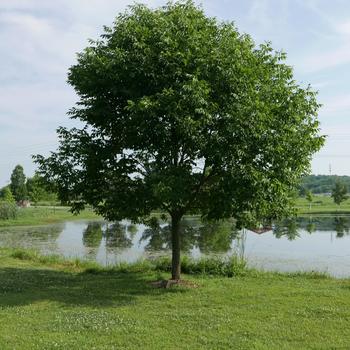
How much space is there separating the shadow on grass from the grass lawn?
0.02m

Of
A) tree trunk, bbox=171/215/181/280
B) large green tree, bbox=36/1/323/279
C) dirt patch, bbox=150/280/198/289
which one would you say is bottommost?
dirt patch, bbox=150/280/198/289

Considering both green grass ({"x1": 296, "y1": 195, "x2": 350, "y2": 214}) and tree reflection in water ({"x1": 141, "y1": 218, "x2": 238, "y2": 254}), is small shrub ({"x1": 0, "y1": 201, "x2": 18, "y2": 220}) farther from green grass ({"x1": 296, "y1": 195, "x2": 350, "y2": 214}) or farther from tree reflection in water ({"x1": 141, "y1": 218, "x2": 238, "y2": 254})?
green grass ({"x1": 296, "y1": 195, "x2": 350, "y2": 214})

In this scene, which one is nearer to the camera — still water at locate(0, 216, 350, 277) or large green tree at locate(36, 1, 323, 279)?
large green tree at locate(36, 1, 323, 279)

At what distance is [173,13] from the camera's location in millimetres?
13500

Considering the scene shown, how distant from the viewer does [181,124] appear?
38.5ft

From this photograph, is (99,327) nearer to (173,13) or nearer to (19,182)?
(173,13)

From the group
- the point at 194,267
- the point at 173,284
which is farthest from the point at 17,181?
the point at 173,284

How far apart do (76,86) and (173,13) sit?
338cm

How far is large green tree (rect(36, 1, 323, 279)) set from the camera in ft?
39.2

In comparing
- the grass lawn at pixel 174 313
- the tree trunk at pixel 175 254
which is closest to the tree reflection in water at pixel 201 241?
the tree trunk at pixel 175 254

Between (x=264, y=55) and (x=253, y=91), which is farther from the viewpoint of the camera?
(x=264, y=55)

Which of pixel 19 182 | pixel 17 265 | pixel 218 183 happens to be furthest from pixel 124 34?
pixel 19 182

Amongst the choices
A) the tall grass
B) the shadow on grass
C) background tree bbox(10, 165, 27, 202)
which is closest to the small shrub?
background tree bbox(10, 165, 27, 202)

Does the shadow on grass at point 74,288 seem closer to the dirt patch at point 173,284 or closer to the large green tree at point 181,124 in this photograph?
the dirt patch at point 173,284
